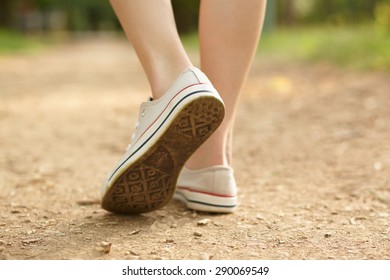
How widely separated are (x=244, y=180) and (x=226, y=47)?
541 mm

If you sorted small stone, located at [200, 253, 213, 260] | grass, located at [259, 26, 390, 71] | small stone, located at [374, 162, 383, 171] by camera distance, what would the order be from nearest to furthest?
small stone, located at [200, 253, 213, 260] < small stone, located at [374, 162, 383, 171] < grass, located at [259, 26, 390, 71]

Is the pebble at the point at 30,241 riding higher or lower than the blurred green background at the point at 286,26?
higher

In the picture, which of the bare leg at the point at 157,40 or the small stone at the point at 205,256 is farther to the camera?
the bare leg at the point at 157,40

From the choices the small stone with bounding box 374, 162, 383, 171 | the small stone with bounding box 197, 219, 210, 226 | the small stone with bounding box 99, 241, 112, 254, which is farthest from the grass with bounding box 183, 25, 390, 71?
the small stone with bounding box 99, 241, 112, 254

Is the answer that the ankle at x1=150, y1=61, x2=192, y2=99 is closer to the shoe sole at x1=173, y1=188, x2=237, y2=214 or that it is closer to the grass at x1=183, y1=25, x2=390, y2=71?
the shoe sole at x1=173, y1=188, x2=237, y2=214

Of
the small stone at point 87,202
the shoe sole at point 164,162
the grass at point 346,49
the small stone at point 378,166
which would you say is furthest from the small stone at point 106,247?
the grass at point 346,49

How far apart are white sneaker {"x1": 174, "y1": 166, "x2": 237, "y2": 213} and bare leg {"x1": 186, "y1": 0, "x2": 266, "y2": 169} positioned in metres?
0.02

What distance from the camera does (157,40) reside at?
1041mm

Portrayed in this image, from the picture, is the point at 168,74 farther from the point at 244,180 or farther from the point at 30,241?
the point at 244,180

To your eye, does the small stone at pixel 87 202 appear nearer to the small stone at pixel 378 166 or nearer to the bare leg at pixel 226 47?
the bare leg at pixel 226 47

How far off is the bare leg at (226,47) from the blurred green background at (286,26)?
2.56 m

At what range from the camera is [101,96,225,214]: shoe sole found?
96cm

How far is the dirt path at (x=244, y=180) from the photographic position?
101 cm

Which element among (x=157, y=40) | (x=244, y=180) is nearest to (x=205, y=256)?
(x=157, y=40)
